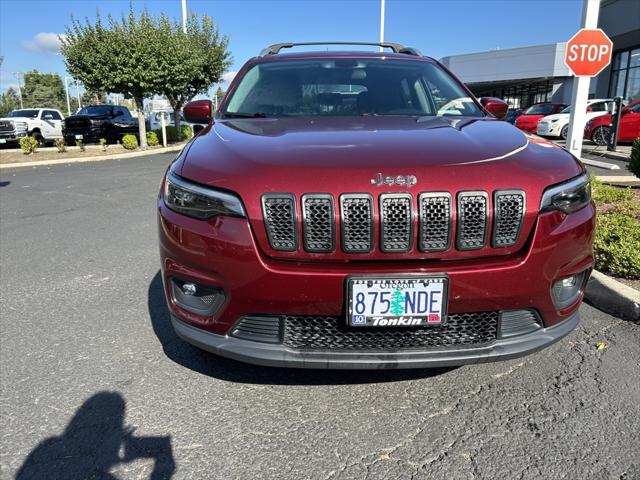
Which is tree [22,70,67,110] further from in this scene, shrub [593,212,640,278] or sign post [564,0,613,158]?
shrub [593,212,640,278]

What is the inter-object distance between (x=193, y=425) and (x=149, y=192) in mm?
7467

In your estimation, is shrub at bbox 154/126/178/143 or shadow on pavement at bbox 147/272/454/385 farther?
shrub at bbox 154/126/178/143

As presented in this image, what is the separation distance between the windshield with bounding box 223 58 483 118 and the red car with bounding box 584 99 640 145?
14152 millimetres

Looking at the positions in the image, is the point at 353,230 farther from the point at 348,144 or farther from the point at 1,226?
Result: the point at 1,226

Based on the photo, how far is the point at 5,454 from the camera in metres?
2.03

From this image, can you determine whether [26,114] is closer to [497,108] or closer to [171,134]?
[171,134]

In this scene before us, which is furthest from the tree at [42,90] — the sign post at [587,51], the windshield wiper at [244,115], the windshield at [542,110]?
the windshield wiper at [244,115]

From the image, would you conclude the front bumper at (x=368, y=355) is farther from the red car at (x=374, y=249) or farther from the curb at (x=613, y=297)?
the curb at (x=613, y=297)

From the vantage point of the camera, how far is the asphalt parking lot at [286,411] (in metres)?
1.97

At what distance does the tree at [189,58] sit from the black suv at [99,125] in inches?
90.7

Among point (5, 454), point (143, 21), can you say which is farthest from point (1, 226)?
point (143, 21)

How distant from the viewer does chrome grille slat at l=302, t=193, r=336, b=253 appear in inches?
76.9

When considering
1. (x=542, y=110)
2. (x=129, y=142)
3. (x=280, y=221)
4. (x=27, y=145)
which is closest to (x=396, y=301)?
(x=280, y=221)

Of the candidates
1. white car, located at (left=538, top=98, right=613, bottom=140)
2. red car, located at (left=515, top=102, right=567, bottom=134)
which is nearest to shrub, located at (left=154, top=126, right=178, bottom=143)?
red car, located at (left=515, top=102, right=567, bottom=134)
